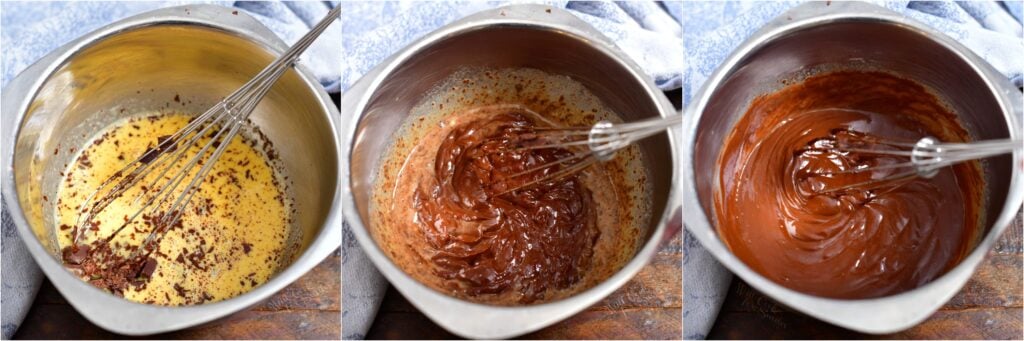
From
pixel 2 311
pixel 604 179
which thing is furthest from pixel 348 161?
pixel 2 311

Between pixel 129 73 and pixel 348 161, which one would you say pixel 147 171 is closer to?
pixel 129 73

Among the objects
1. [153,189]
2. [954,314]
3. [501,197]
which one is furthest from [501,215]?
[954,314]

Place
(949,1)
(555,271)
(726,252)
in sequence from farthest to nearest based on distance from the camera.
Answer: (949,1) < (555,271) < (726,252)

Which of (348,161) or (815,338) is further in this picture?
(815,338)

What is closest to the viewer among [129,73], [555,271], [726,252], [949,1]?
[726,252]

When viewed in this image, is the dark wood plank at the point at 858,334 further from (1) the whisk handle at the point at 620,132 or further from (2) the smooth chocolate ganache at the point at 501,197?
(1) the whisk handle at the point at 620,132

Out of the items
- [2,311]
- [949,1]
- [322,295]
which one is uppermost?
[949,1]

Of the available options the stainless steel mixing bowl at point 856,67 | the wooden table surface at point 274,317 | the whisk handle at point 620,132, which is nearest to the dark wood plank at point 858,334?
the stainless steel mixing bowl at point 856,67
